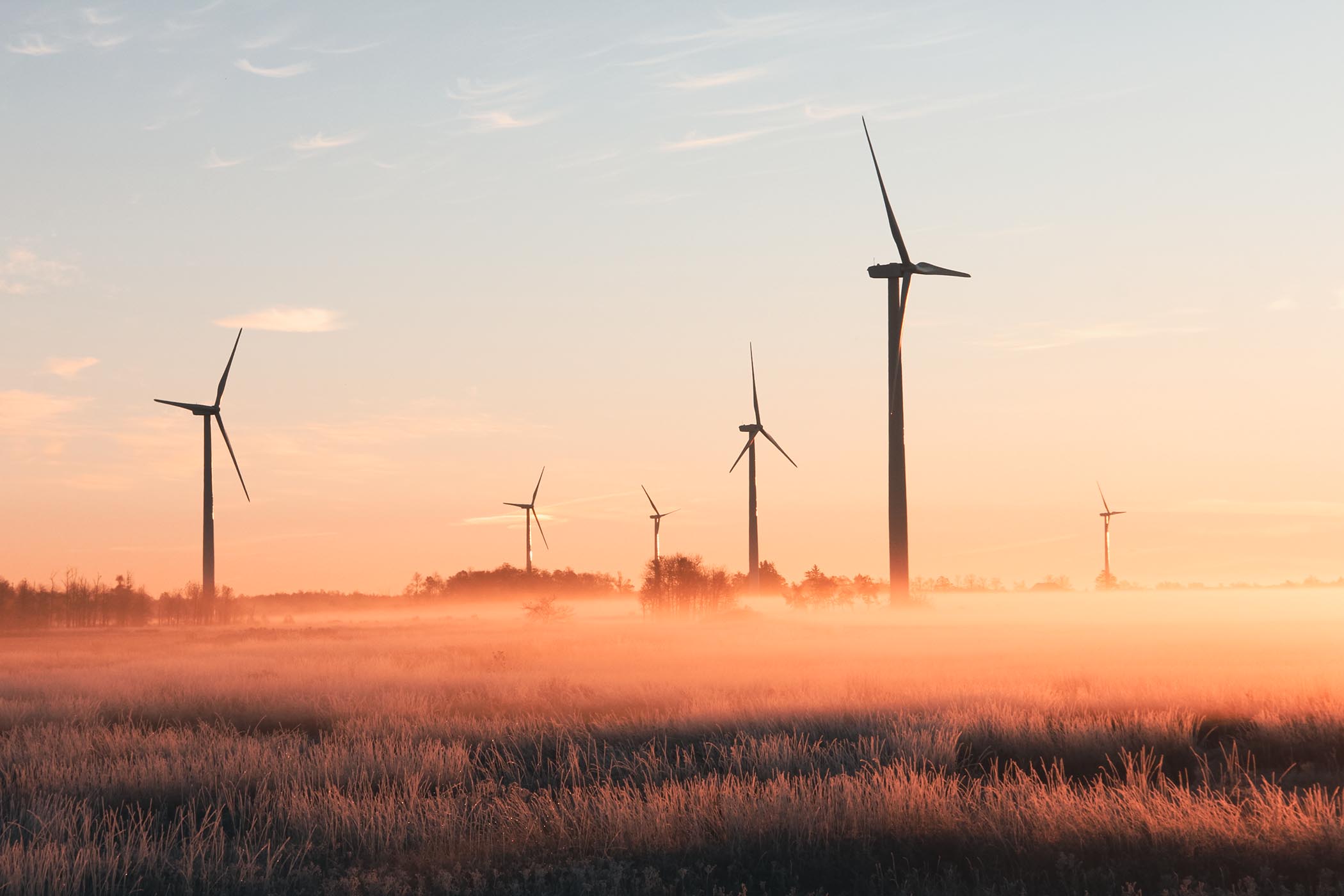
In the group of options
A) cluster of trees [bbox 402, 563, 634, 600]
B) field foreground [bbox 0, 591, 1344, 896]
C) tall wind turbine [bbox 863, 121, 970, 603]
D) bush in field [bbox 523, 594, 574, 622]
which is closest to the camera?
field foreground [bbox 0, 591, 1344, 896]

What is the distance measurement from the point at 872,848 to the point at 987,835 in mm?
A: 1135

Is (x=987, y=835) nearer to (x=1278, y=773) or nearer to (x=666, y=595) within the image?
(x=1278, y=773)

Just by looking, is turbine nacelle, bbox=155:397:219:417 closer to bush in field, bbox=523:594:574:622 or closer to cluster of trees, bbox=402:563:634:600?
bush in field, bbox=523:594:574:622

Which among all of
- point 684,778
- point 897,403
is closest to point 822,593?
point 897,403

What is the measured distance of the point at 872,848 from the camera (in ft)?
35.6

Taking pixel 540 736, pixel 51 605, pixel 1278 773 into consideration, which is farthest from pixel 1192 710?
pixel 51 605

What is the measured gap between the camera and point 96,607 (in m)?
84.4

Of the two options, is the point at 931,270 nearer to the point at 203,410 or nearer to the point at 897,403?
the point at 897,403

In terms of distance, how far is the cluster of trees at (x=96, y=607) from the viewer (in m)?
81.4

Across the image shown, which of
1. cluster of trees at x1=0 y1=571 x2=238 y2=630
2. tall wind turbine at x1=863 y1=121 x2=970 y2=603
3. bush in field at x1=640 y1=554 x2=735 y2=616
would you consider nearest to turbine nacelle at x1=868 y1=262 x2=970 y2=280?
tall wind turbine at x1=863 y1=121 x2=970 y2=603

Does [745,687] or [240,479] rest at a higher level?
[240,479]

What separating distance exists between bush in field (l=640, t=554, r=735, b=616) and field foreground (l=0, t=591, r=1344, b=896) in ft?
126

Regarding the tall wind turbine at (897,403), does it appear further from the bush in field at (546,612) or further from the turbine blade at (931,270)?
the bush in field at (546,612)

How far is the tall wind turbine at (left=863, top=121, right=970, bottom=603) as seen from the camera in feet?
175
